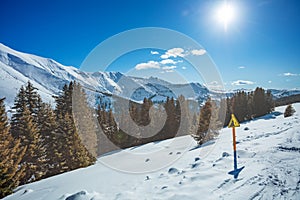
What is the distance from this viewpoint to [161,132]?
34219 millimetres

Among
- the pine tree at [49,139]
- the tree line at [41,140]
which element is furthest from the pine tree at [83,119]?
the pine tree at [49,139]

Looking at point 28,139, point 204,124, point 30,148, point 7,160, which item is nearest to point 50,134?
point 28,139

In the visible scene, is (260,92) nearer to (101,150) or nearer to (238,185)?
(101,150)

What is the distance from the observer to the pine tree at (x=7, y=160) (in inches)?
438

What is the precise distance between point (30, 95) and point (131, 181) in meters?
15.5

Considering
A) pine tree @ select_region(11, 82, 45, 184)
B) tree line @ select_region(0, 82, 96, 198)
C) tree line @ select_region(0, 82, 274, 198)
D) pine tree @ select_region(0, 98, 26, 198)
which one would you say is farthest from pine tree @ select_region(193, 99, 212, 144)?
pine tree @ select_region(0, 98, 26, 198)

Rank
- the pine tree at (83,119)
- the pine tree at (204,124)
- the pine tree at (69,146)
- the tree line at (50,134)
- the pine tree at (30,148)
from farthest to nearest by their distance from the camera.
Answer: the pine tree at (204,124)
the pine tree at (83,119)
the pine tree at (69,146)
the pine tree at (30,148)
the tree line at (50,134)

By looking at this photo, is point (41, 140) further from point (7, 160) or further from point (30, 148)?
point (7, 160)

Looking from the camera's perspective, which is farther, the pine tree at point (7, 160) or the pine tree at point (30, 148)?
the pine tree at point (30, 148)

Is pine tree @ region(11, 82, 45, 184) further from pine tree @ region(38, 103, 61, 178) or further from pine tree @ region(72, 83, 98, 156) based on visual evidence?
pine tree @ region(72, 83, 98, 156)

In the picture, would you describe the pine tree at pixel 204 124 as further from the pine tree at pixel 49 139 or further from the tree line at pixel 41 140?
the pine tree at pixel 49 139

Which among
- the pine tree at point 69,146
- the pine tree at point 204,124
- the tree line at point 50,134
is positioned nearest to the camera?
the tree line at point 50,134

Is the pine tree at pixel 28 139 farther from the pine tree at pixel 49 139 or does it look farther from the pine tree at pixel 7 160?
the pine tree at pixel 7 160

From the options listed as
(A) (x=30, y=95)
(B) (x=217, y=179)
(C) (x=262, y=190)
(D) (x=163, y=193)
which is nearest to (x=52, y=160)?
(A) (x=30, y=95)
